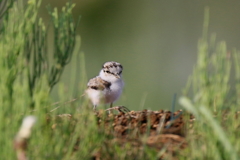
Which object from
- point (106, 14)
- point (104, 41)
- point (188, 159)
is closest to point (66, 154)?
point (188, 159)

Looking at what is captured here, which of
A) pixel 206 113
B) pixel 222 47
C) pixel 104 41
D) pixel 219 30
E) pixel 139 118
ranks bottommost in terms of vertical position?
pixel 206 113

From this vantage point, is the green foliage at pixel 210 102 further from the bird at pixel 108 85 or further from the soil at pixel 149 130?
the bird at pixel 108 85

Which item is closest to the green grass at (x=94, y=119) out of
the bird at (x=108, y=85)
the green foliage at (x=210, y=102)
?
the green foliage at (x=210, y=102)

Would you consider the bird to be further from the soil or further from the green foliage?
the green foliage

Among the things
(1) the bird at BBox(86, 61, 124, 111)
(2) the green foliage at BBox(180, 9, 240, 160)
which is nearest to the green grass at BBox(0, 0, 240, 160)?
(2) the green foliage at BBox(180, 9, 240, 160)

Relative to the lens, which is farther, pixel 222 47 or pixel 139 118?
pixel 139 118

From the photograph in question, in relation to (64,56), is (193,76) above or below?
below

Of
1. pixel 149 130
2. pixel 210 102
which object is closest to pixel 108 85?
pixel 149 130

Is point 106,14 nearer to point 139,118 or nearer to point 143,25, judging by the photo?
point 143,25
